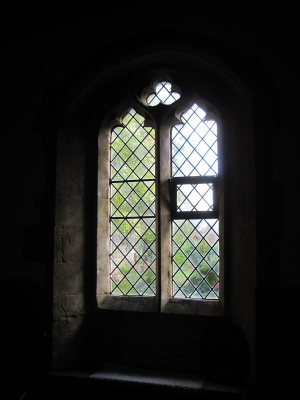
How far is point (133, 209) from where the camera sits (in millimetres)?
3387

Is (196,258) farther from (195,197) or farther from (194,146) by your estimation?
(194,146)

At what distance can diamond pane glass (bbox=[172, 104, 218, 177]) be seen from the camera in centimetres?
321

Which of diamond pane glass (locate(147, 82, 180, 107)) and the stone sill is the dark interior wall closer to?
diamond pane glass (locate(147, 82, 180, 107))

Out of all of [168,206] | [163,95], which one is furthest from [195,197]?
[163,95]

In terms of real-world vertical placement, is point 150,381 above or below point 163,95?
below

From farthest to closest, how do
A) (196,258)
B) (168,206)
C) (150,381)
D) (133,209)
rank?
1. (133,209)
2. (168,206)
3. (196,258)
4. (150,381)

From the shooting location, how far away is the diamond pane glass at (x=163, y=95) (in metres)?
3.38

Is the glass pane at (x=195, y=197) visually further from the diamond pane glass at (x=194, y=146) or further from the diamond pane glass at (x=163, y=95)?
the diamond pane glass at (x=163, y=95)

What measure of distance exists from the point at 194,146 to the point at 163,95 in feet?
1.75
